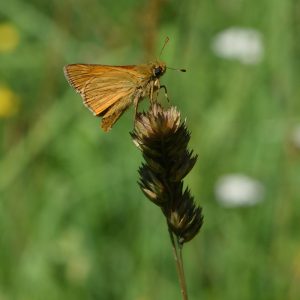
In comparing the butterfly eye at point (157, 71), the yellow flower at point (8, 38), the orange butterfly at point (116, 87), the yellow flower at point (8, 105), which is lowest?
the orange butterfly at point (116, 87)

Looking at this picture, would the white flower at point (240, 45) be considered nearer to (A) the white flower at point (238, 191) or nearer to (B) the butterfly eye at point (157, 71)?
(A) the white flower at point (238, 191)

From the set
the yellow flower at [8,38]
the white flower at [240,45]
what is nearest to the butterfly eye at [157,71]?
the white flower at [240,45]

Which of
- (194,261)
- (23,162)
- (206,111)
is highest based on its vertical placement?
(206,111)

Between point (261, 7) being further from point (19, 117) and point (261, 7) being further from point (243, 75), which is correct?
point (19, 117)

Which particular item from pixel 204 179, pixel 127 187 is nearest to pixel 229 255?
pixel 204 179

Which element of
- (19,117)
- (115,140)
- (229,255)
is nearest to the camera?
(229,255)

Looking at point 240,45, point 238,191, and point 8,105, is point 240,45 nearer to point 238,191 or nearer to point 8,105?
point 238,191

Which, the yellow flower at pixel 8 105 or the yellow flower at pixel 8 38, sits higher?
the yellow flower at pixel 8 38

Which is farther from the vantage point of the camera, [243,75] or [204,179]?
[243,75]
